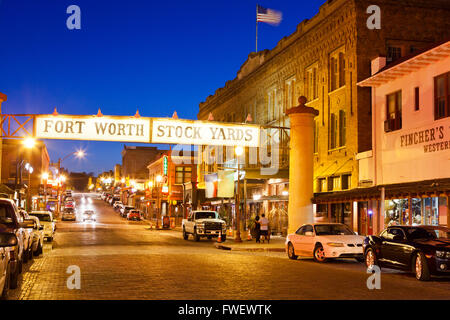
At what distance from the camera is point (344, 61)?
32.5 m

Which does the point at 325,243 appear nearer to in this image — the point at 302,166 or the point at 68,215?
the point at 302,166

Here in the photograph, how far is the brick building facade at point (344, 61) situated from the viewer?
30.8 metres

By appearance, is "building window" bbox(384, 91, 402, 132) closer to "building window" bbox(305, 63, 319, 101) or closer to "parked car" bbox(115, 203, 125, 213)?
"building window" bbox(305, 63, 319, 101)

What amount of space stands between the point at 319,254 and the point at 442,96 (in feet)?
29.2

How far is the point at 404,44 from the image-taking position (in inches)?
1241

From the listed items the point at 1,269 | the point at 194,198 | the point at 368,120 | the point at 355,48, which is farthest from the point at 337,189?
the point at 194,198

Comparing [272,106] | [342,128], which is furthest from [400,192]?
[272,106]

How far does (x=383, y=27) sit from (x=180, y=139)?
42.1 feet

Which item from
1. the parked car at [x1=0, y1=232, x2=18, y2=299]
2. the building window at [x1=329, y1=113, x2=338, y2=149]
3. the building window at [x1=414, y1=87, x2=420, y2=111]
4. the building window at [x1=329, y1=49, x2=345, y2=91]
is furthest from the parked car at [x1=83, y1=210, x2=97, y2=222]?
the parked car at [x1=0, y1=232, x2=18, y2=299]

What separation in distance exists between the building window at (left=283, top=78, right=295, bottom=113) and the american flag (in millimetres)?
4264

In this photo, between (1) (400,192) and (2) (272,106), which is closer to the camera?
(1) (400,192)

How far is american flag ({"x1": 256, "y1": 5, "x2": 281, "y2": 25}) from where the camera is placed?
3953 centimetres

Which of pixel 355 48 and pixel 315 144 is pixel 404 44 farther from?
pixel 315 144

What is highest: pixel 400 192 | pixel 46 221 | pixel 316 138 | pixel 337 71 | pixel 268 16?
pixel 268 16
